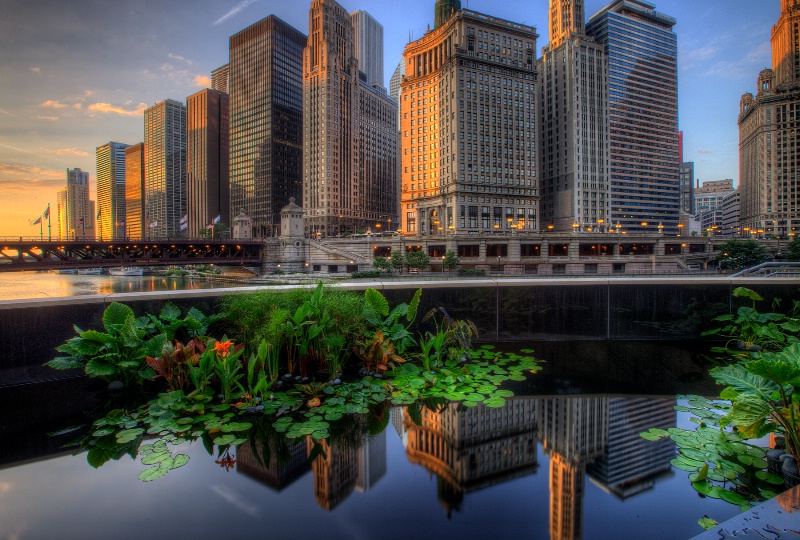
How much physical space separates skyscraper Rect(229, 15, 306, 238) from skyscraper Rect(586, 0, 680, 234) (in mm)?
118023

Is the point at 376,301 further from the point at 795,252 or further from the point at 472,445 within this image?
the point at 795,252

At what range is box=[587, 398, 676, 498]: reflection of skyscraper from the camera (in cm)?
605

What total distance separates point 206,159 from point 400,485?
216m

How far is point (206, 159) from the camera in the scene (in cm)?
19238

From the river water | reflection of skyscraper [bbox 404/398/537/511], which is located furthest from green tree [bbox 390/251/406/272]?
reflection of skyscraper [bbox 404/398/537/511]

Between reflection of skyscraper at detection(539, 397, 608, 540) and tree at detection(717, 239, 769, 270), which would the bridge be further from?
tree at detection(717, 239, 769, 270)

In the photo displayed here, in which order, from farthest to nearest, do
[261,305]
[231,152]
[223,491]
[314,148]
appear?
[231,152] → [314,148] → [261,305] → [223,491]

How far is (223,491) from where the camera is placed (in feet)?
18.7

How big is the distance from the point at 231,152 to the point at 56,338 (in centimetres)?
17967

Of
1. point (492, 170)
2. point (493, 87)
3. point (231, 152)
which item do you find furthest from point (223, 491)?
point (231, 152)

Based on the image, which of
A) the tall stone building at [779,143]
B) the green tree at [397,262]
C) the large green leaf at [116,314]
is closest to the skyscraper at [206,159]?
the green tree at [397,262]

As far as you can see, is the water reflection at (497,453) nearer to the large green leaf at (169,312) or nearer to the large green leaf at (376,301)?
the large green leaf at (376,301)

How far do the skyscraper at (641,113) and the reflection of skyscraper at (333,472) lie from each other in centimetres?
15069

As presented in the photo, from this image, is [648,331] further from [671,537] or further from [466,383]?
[671,537]
